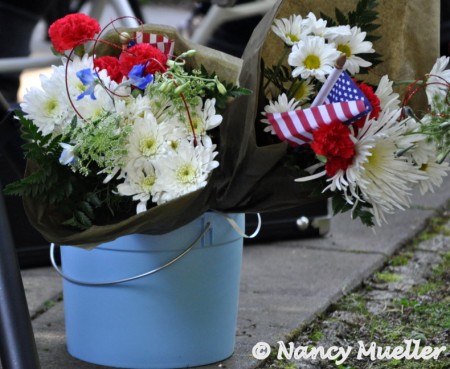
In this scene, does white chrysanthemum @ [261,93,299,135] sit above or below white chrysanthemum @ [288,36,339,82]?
below

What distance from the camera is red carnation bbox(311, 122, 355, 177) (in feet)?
6.20

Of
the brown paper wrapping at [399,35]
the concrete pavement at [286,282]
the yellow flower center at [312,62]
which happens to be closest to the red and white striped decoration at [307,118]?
the yellow flower center at [312,62]

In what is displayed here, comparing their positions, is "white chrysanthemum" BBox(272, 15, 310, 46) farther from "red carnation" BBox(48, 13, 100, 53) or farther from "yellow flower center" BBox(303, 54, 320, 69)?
"red carnation" BBox(48, 13, 100, 53)

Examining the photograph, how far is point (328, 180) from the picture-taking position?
1.97 meters

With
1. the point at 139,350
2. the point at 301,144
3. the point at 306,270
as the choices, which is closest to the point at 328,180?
the point at 301,144

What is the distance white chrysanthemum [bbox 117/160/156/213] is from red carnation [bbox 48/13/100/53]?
1.10 feet

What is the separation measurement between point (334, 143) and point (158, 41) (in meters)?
0.52

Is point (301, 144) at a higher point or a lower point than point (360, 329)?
higher

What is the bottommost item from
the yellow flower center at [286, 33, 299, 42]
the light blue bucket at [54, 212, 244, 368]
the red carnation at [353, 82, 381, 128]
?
the light blue bucket at [54, 212, 244, 368]

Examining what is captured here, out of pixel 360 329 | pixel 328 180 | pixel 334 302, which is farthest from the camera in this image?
pixel 334 302

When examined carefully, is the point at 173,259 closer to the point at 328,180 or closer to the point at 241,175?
the point at 241,175

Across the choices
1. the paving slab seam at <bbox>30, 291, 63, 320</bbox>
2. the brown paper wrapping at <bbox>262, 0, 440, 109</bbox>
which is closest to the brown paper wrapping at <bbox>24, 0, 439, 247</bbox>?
the brown paper wrapping at <bbox>262, 0, 440, 109</bbox>

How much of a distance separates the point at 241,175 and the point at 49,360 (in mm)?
726

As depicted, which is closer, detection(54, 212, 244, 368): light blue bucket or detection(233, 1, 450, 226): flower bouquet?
detection(233, 1, 450, 226): flower bouquet
